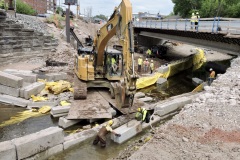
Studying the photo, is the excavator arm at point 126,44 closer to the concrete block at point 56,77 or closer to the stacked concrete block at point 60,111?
the stacked concrete block at point 60,111

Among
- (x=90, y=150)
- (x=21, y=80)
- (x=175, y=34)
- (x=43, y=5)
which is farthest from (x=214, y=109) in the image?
(x=43, y=5)

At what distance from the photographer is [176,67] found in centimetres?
2453

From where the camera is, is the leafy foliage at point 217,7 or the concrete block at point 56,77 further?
the leafy foliage at point 217,7

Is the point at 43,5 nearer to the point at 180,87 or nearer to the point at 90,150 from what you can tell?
the point at 180,87

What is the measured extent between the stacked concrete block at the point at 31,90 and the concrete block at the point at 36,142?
5.70 meters

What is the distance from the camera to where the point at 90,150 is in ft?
30.2

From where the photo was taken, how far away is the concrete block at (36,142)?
775 cm

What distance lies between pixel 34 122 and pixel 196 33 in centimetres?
1479

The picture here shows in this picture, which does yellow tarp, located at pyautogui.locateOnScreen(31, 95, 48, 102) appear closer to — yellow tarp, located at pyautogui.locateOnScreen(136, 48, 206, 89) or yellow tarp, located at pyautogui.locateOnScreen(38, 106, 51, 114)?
yellow tarp, located at pyautogui.locateOnScreen(38, 106, 51, 114)

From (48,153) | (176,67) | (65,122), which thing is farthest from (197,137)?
(176,67)

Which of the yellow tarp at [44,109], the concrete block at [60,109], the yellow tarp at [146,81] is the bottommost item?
the yellow tarp at [44,109]

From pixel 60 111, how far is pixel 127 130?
3.77 m

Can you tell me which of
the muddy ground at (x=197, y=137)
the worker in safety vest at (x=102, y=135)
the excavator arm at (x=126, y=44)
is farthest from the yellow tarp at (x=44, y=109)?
the muddy ground at (x=197, y=137)

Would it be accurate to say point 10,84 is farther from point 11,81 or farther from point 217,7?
point 217,7
